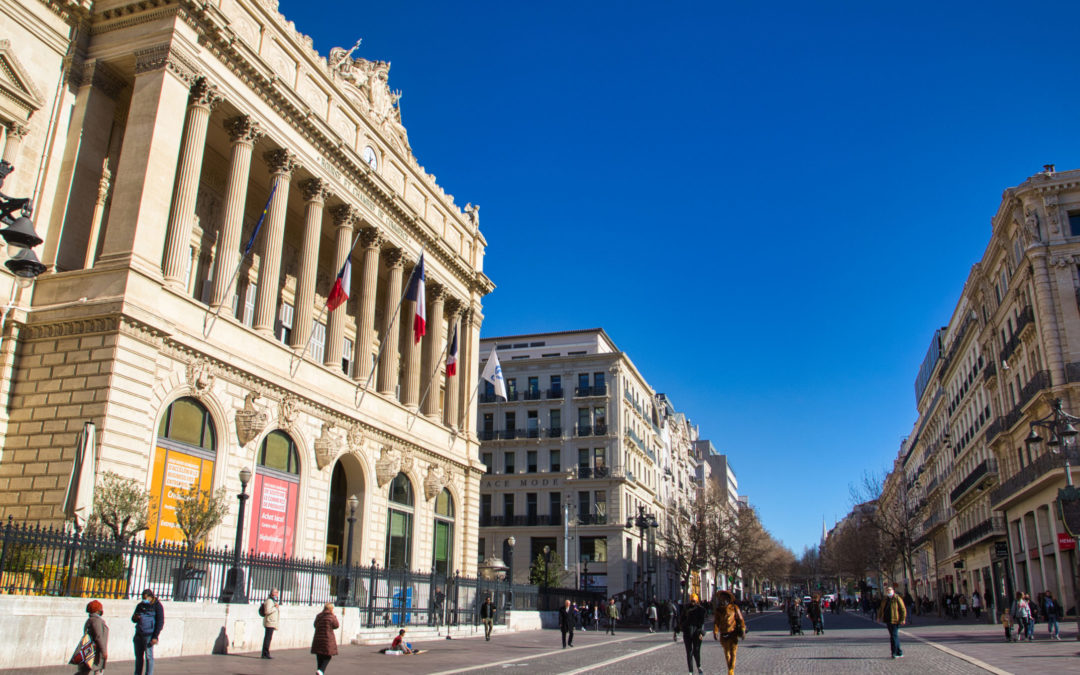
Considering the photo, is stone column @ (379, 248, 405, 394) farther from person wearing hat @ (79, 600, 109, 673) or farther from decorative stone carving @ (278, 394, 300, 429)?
person wearing hat @ (79, 600, 109, 673)

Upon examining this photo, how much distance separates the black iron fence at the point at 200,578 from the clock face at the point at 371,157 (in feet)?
58.0

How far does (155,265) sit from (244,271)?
7.28 metres

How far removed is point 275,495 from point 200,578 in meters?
8.45

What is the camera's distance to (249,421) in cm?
2550

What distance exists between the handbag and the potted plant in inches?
307

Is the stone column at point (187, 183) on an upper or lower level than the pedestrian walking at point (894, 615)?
upper

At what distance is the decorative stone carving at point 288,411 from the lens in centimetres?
2764

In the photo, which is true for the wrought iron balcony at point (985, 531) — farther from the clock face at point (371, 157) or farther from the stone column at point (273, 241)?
the stone column at point (273, 241)

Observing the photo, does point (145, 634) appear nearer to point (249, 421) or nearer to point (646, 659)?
point (646, 659)

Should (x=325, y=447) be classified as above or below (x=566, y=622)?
above

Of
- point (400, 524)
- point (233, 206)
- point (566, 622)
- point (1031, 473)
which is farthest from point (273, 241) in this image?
point (1031, 473)

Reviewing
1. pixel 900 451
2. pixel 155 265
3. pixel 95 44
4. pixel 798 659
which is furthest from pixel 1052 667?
pixel 900 451

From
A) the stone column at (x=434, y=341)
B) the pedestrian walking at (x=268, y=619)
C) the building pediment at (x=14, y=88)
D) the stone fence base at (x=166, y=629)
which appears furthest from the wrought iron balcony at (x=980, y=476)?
the building pediment at (x=14, y=88)

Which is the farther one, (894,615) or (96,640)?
(894,615)
